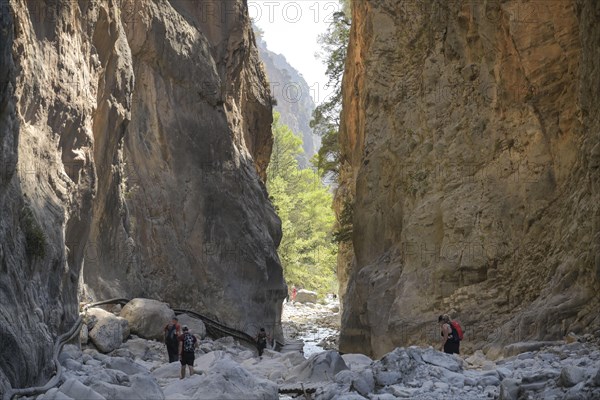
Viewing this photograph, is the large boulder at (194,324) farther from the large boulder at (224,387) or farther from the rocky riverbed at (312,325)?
the large boulder at (224,387)

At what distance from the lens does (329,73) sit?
35.9 meters

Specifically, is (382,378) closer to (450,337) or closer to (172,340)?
(450,337)

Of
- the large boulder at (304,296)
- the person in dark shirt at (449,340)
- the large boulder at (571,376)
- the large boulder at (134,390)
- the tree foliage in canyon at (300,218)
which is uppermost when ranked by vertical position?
the tree foliage in canyon at (300,218)

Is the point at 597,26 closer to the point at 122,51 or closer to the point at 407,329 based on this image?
the point at 407,329

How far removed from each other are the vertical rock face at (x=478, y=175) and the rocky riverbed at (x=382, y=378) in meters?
1.86

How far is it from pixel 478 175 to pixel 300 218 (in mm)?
23048

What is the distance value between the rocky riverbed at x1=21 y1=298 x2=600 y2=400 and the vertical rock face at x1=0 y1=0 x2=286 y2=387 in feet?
3.32

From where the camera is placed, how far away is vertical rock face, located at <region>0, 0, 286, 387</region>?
11198mm

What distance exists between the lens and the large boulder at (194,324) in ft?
69.2

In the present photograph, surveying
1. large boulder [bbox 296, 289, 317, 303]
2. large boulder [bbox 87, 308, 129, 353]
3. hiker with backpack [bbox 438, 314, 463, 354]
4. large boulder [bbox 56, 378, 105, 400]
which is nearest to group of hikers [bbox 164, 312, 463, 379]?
hiker with backpack [bbox 438, 314, 463, 354]

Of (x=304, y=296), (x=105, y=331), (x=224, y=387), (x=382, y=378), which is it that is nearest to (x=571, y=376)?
(x=382, y=378)

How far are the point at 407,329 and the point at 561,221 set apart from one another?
16.6 feet

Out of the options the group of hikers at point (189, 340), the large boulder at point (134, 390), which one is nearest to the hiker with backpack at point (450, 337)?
the group of hikers at point (189, 340)

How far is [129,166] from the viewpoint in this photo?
22.9 meters
